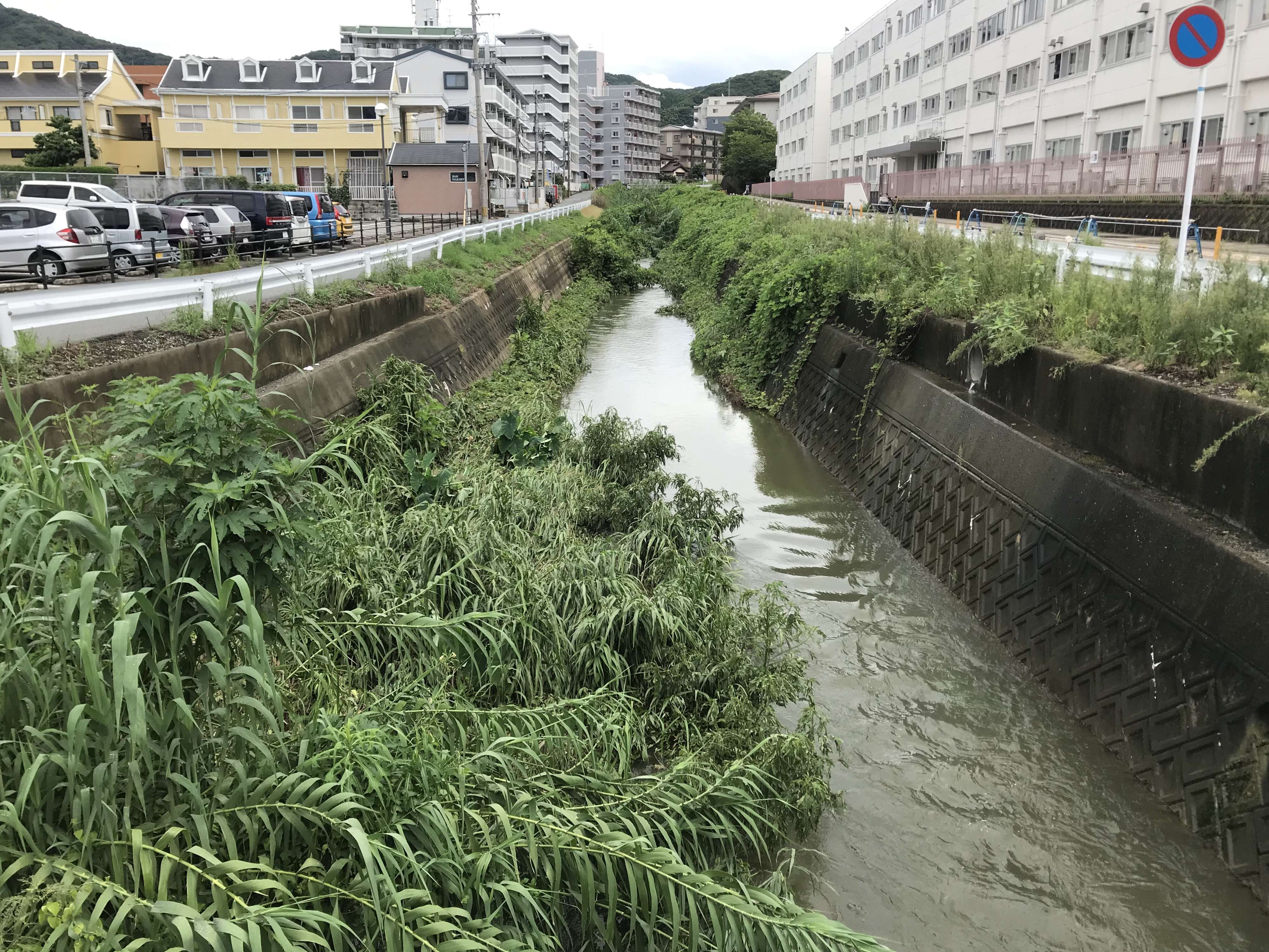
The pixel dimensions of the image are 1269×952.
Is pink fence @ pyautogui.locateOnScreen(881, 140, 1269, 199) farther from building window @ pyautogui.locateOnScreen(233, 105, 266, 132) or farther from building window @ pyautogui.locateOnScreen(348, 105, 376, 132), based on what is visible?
building window @ pyautogui.locateOnScreen(233, 105, 266, 132)

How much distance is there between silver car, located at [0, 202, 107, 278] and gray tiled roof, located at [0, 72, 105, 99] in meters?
49.1

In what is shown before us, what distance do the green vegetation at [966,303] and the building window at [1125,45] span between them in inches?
486

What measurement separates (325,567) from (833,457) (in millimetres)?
8964

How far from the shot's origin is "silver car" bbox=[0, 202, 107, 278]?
1605cm

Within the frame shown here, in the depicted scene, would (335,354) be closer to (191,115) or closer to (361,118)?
(361,118)

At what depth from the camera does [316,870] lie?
3.40 metres

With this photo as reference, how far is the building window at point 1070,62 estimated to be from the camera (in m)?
33.0

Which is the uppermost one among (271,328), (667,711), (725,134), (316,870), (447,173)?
(725,134)

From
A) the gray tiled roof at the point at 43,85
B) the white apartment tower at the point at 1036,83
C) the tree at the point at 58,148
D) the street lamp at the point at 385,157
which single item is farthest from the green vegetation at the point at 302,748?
the gray tiled roof at the point at 43,85

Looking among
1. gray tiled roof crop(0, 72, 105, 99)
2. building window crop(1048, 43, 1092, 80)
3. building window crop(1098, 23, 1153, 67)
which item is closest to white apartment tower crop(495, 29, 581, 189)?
gray tiled roof crop(0, 72, 105, 99)

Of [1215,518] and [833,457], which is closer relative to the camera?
[1215,518]

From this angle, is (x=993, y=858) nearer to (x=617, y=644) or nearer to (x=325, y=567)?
(x=617, y=644)

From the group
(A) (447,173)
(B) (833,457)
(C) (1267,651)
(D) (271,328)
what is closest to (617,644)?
(C) (1267,651)

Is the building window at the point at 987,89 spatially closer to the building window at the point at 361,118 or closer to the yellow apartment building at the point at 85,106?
the building window at the point at 361,118
